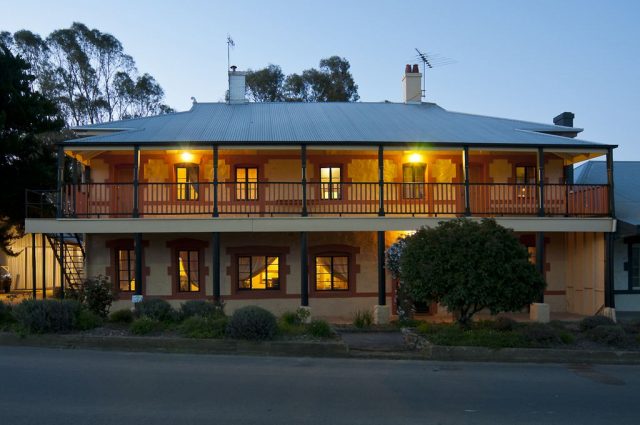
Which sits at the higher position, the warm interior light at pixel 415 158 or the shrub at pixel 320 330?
the warm interior light at pixel 415 158

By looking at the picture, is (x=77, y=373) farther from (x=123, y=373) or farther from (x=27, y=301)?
(x=27, y=301)

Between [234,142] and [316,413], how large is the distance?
10339 mm

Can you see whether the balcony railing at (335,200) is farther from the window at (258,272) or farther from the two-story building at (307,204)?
the window at (258,272)

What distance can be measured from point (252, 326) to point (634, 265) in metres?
13.0

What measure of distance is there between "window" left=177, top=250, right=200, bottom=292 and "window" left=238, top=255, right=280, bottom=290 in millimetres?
1316

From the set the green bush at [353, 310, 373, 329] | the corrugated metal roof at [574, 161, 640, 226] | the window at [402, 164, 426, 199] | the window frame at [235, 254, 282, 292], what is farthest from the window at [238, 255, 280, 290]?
the corrugated metal roof at [574, 161, 640, 226]

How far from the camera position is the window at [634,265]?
19.0 meters

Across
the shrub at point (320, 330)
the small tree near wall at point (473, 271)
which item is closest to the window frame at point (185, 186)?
the shrub at point (320, 330)

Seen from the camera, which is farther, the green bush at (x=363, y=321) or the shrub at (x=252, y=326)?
the green bush at (x=363, y=321)

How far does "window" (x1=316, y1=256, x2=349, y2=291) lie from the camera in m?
19.2

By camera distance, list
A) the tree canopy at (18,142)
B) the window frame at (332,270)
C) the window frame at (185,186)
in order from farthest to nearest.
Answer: the tree canopy at (18,142) < the window frame at (332,270) < the window frame at (185,186)

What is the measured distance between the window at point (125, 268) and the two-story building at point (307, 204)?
0.10 feet


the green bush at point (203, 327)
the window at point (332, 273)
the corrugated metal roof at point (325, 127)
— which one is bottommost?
the green bush at point (203, 327)

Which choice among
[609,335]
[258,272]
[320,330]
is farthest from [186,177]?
[609,335]
